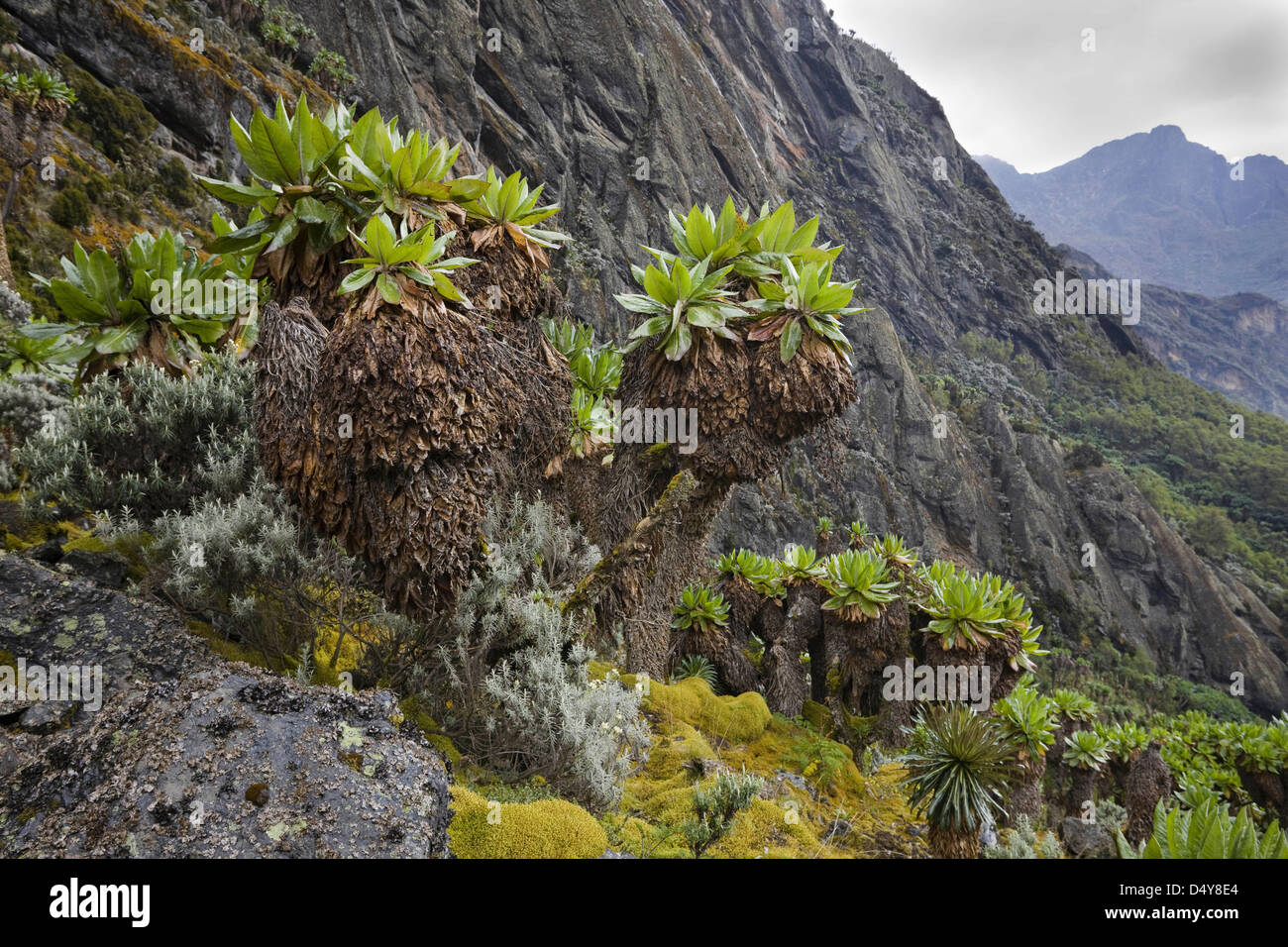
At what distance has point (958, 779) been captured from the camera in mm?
4965

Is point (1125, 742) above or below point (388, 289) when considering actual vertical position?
below

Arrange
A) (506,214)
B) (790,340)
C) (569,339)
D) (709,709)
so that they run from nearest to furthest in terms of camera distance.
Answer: (506,214)
(790,340)
(709,709)
(569,339)

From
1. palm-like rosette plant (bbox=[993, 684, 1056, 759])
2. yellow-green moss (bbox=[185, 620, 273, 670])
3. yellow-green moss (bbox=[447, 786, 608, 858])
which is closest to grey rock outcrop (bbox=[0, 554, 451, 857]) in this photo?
yellow-green moss (bbox=[447, 786, 608, 858])

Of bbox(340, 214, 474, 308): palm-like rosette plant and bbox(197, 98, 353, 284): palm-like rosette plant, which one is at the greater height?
bbox(197, 98, 353, 284): palm-like rosette plant

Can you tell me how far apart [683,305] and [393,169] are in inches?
100

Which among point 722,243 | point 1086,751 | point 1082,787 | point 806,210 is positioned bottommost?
point 1082,787

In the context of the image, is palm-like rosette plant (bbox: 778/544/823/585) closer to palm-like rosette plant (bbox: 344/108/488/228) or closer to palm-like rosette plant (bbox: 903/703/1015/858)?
palm-like rosette plant (bbox: 903/703/1015/858)

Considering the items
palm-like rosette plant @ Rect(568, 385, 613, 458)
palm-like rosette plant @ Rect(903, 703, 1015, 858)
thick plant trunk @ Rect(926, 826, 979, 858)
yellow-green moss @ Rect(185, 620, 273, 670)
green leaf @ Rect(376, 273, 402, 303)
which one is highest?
green leaf @ Rect(376, 273, 402, 303)

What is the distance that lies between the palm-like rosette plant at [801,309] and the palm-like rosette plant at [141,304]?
4351 millimetres

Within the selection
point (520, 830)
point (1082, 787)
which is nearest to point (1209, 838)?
point (520, 830)

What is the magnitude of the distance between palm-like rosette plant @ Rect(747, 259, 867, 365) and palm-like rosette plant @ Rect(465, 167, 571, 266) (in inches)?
77.5

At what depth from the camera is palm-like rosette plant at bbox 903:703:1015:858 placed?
4.90 metres

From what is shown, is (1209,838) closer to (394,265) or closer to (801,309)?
(801,309)

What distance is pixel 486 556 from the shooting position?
4.26 metres
